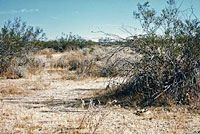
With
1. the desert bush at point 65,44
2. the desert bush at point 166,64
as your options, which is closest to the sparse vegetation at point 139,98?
the desert bush at point 166,64

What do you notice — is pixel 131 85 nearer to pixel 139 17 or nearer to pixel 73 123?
pixel 139 17

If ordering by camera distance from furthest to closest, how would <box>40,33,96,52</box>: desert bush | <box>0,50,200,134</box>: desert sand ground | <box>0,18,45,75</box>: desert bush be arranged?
<box>40,33,96,52</box>: desert bush, <box>0,18,45,75</box>: desert bush, <box>0,50,200,134</box>: desert sand ground

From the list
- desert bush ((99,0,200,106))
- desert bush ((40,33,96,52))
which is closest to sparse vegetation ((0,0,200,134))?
desert bush ((99,0,200,106))

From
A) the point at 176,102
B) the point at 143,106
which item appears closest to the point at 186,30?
the point at 176,102

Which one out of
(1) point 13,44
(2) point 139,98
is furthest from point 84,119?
(1) point 13,44

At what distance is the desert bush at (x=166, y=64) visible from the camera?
632 centimetres

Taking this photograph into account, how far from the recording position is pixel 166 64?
21.9 feet

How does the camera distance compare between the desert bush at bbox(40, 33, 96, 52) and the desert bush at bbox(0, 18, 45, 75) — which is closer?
the desert bush at bbox(0, 18, 45, 75)

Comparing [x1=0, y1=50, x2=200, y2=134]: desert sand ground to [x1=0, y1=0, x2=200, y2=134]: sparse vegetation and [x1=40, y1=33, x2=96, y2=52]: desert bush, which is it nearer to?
[x1=0, y1=0, x2=200, y2=134]: sparse vegetation

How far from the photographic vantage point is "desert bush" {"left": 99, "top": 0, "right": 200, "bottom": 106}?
Answer: 6.32 m

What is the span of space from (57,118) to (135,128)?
5.89ft

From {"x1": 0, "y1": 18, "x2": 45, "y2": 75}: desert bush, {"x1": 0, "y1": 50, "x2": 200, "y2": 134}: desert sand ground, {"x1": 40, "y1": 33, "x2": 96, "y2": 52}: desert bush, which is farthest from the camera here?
{"x1": 40, "y1": 33, "x2": 96, "y2": 52}: desert bush

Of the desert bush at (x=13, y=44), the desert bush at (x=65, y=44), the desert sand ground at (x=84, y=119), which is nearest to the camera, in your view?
the desert sand ground at (x=84, y=119)

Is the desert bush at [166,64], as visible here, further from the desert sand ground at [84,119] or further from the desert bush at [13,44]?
the desert bush at [13,44]
